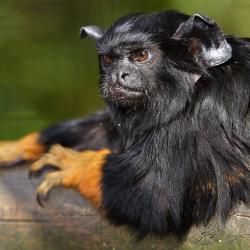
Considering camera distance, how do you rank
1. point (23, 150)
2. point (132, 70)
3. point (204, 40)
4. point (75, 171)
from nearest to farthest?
point (204, 40) < point (132, 70) < point (75, 171) < point (23, 150)

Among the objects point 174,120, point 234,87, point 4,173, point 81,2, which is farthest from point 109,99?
point 81,2

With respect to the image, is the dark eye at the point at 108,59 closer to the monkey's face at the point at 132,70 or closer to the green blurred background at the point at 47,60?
the monkey's face at the point at 132,70

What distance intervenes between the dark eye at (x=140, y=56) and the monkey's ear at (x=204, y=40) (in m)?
0.16

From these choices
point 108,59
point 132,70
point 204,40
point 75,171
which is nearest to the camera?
point 204,40

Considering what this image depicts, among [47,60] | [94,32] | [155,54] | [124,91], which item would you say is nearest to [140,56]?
[155,54]

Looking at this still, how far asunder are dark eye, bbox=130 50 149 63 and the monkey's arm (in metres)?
1.10

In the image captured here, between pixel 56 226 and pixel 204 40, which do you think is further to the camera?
pixel 56 226

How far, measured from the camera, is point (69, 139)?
5395 mm

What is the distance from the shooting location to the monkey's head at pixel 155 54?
4.07 meters

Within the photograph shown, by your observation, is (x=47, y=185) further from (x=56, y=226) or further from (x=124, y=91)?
(x=124, y=91)

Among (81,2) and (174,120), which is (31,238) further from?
(81,2)

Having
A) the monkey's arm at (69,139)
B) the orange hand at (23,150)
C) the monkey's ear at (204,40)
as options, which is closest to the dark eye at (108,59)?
the monkey's ear at (204,40)

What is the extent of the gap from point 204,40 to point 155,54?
24 cm

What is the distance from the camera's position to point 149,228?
14.1 feet
